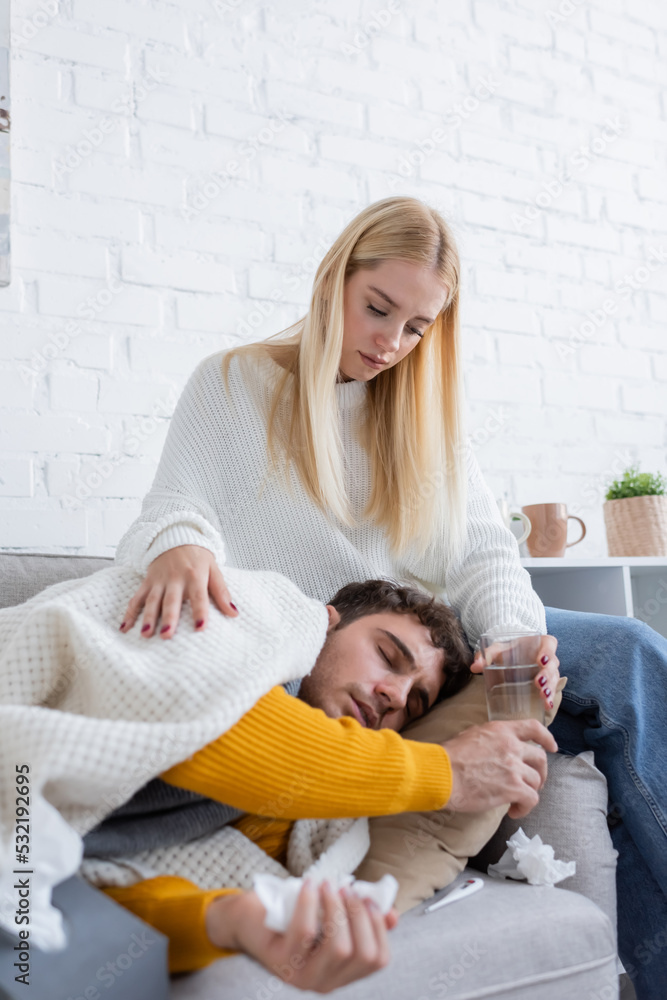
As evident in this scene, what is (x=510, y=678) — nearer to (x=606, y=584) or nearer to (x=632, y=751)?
(x=632, y=751)

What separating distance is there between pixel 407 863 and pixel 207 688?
1.03 feet

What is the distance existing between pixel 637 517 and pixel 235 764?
1581 mm

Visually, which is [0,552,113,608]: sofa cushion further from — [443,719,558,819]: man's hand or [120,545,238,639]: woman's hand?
[443,719,558,819]: man's hand

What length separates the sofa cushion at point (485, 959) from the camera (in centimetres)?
70

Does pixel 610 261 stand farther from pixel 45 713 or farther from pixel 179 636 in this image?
pixel 45 713

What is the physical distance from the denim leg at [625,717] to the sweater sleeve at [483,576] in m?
0.09

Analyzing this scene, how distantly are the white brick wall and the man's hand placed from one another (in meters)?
1.04

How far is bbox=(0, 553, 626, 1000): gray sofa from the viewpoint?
2.31ft

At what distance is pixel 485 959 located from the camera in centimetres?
78

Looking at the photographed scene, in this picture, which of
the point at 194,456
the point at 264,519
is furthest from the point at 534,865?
the point at 194,456

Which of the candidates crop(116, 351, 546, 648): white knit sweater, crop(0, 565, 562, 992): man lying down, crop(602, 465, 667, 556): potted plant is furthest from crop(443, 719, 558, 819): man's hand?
crop(602, 465, 667, 556): potted plant

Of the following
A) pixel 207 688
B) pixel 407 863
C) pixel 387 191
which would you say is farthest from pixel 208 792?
pixel 387 191

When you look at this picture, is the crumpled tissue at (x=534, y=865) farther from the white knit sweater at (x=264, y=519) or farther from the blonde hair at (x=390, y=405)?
the blonde hair at (x=390, y=405)

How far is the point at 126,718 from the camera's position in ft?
2.47
